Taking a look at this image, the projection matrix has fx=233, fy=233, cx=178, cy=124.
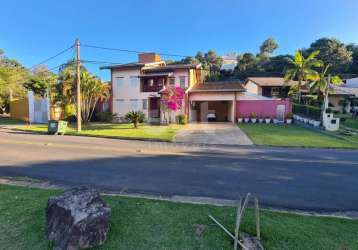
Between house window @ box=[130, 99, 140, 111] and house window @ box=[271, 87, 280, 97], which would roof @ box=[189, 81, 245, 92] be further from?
house window @ box=[271, 87, 280, 97]

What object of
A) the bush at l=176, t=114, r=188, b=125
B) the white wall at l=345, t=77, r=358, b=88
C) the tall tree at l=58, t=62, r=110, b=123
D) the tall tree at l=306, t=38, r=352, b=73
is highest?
the tall tree at l=306, t=38, r=352, b=73

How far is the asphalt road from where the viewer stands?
5.89m

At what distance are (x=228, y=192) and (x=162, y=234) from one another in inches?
113

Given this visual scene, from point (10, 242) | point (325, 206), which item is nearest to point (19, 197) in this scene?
point (10, 242)

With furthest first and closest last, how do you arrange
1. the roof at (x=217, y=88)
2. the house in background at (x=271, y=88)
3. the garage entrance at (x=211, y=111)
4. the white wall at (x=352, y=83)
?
1. the white wall at (x=352, y=83)
2. the house in background at (x=271, y=88)
3. the garage entrance at (x=211, y=111)
4. the roof at (x=217, y=88)

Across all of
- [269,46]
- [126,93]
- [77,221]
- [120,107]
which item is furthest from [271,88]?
[77,221]

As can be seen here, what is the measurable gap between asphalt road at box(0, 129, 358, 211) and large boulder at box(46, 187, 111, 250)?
241 centimetres

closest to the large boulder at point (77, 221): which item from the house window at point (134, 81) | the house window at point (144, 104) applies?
the house window at point (144, 104)

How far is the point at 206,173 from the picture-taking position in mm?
7703

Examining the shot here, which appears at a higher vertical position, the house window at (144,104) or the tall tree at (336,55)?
the tall tree at (336,55)

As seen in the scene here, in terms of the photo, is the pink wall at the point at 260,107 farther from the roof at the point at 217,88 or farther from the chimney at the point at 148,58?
the chimney at the point at 148,58

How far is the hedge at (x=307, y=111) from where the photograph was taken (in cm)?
2197

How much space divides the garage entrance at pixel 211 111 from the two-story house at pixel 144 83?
320 centimetres

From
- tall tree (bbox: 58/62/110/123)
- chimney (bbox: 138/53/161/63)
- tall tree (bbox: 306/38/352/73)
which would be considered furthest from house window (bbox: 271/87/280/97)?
tall tree (bbox: 58/62/110/123)
